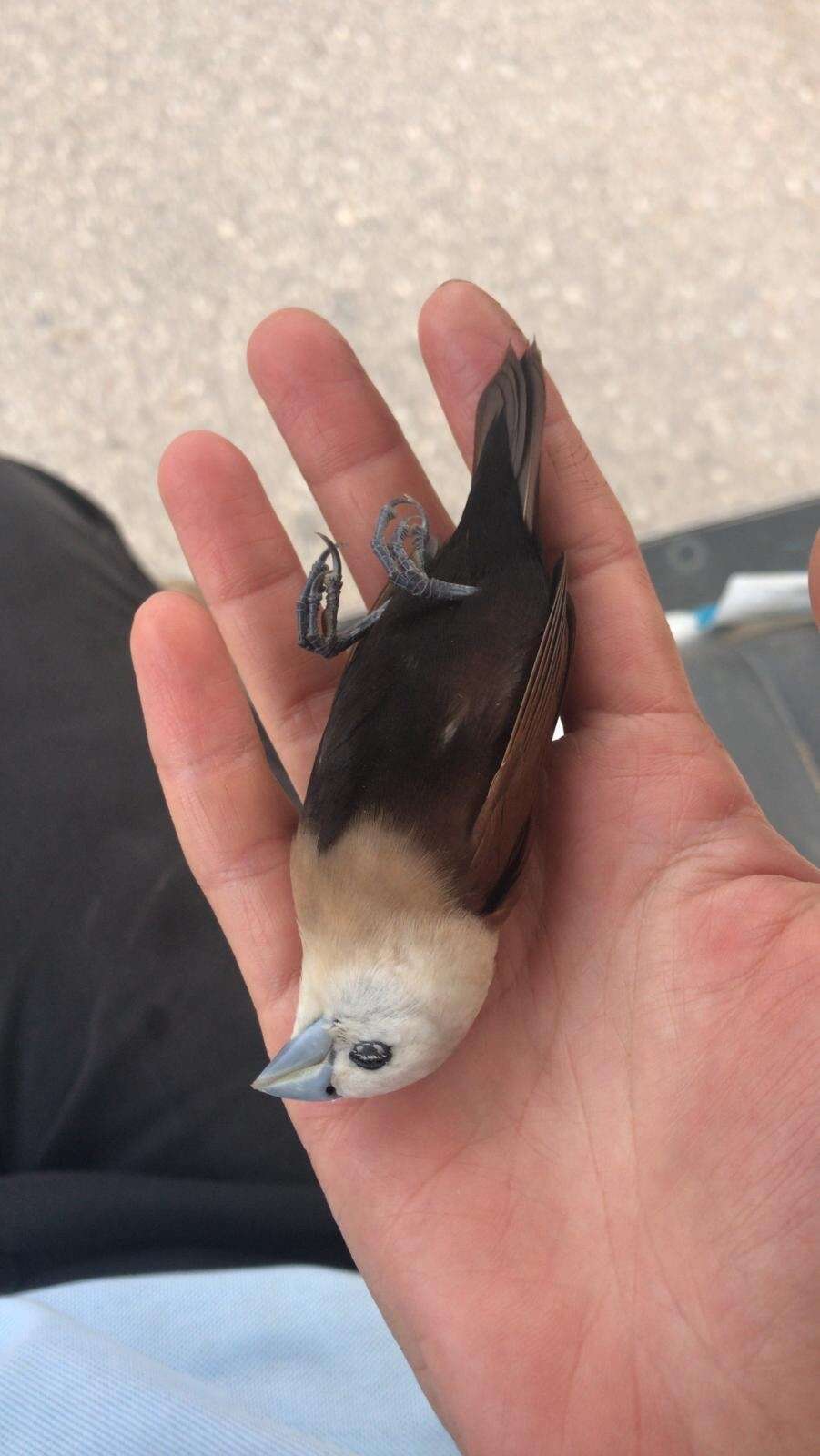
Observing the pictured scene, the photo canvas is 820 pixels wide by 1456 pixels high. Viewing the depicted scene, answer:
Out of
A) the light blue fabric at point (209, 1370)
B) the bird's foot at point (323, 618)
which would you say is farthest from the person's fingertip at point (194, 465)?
the light blue fabric at point (209, 1370)

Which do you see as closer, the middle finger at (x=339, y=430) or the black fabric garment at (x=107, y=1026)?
the black fabric garment at (x=107, y=1026)

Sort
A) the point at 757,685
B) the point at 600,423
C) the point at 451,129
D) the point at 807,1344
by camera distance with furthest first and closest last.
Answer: the point at 451,129 → the point at 600,423 → the point at 757,685 → the point at 807,1344

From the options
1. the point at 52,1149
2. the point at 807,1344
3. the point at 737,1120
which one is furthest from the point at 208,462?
the point at 807,1344

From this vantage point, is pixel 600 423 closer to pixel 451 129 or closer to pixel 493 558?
pixel 451 129

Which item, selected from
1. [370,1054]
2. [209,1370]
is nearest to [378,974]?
[370,1054]

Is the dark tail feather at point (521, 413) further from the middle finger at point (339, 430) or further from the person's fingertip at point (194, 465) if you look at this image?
the person's fingertip at point (194, 465)

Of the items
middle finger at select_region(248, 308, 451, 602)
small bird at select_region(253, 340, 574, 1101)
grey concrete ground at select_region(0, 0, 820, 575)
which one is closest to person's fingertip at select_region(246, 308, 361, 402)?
middle finger at select_region(248, 308, 451, 602)

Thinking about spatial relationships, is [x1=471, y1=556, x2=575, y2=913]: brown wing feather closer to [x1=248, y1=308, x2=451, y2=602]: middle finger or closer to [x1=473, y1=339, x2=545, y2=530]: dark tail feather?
[x1=473, y1=339, x2=545, y2=530]: dark tail feather
